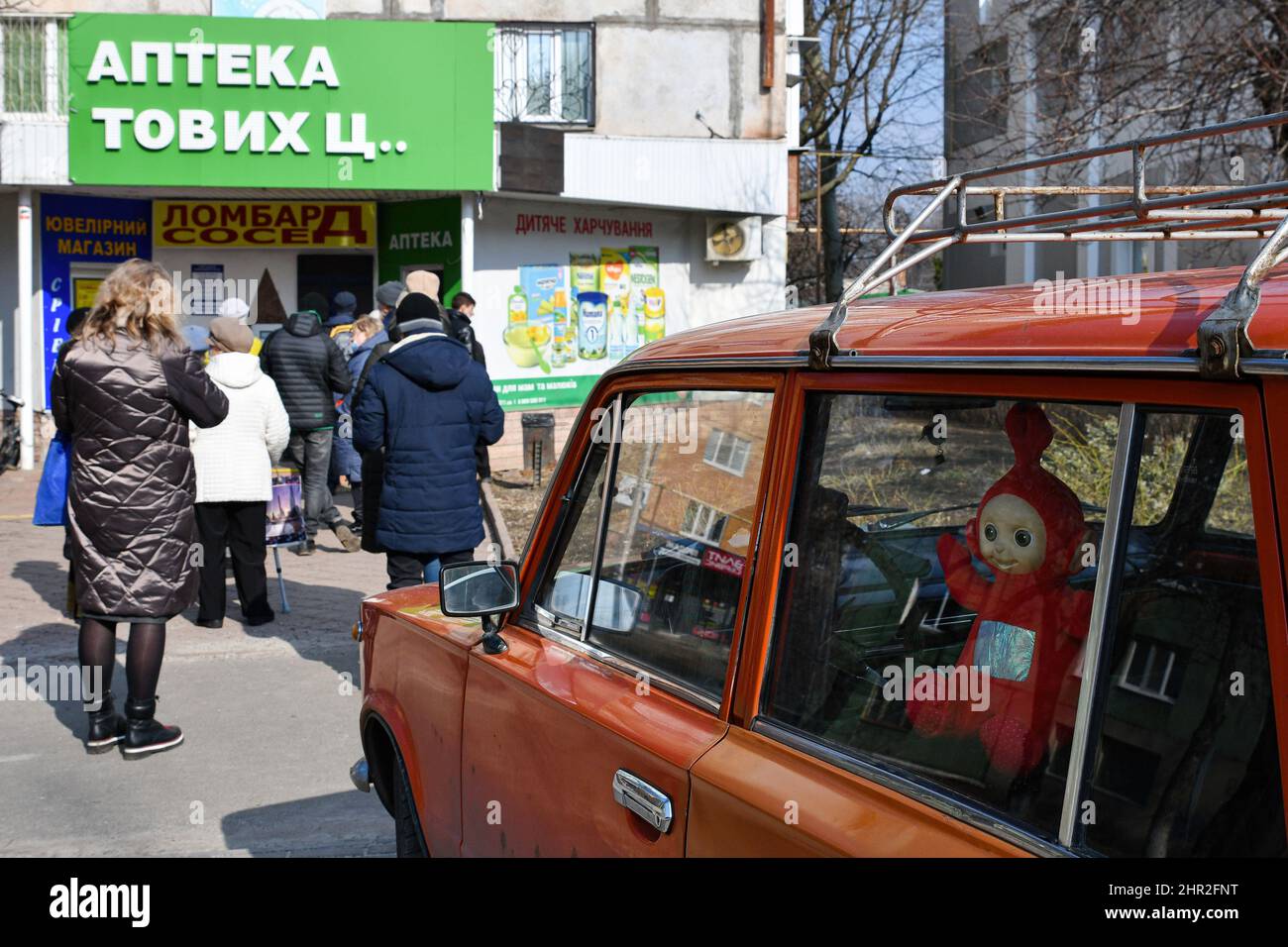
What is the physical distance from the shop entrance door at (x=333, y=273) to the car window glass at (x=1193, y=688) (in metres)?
15.2

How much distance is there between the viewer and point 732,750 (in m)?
2.30

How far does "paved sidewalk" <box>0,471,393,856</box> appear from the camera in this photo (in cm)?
505

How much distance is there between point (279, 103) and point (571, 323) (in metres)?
4.22

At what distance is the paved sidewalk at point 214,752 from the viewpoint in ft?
16.6

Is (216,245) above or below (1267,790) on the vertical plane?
above

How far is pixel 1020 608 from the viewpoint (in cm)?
204

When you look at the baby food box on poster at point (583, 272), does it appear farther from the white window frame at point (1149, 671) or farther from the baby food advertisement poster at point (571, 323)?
the white window frame at point (1149, 671)

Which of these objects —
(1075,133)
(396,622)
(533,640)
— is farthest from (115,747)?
(1075,133)

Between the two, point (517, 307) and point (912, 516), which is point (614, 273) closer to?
point (517, 307)

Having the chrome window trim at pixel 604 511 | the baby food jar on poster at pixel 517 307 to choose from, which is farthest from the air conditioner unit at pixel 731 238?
the chrome window trim at pixel 604 511

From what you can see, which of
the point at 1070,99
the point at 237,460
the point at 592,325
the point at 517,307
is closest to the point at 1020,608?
the point at 237,460
